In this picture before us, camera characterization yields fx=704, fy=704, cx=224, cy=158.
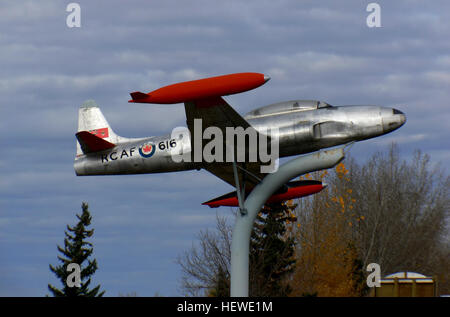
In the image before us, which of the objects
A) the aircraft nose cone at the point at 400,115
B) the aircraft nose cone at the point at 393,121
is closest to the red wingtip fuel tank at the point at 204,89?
the aircraft nose cone at the point at 393,121

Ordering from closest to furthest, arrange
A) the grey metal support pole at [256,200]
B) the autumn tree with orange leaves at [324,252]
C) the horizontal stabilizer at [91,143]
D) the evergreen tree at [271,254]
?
the grey metal support pole at [256,200]
the horizontal stabilizer at [91,143]
the evergreen tree at [271,254]
the autumn tree with orange leaves at [324,252]

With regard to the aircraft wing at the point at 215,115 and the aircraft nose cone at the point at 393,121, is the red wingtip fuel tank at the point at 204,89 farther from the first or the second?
the aircraft nose cone at the point at 393,121

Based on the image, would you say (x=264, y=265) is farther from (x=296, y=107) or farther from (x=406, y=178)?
(x=406, y=178)

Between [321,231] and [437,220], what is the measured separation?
13.3 m

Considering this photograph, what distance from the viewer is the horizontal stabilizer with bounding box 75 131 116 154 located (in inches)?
925

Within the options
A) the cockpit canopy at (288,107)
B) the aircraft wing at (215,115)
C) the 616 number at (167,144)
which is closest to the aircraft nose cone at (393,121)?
the cockpit canopy at (288,107)

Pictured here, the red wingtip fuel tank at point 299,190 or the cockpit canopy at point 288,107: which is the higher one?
the cockpit canopy at point 288,107

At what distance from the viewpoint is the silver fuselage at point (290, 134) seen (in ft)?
68.1

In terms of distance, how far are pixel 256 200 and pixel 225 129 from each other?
91.7 inches

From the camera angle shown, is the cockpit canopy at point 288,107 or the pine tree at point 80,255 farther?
the pine tree at point 80,255

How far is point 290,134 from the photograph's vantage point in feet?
70.5

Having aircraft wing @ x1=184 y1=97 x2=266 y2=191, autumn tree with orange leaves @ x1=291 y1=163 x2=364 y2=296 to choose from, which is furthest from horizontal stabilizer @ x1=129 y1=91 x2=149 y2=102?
autumn tree with orange leaves @ x1=291 y1=163 x2=364 y2=296

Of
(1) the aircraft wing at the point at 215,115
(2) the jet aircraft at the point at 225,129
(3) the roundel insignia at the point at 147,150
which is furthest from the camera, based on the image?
(3) the roundel insignia at the point at 147,150

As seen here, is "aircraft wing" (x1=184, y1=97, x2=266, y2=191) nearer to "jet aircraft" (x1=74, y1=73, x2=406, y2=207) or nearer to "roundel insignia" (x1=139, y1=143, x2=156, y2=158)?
"jet aircraft" (x1=74, y1=73, x2=406, y2=207)
